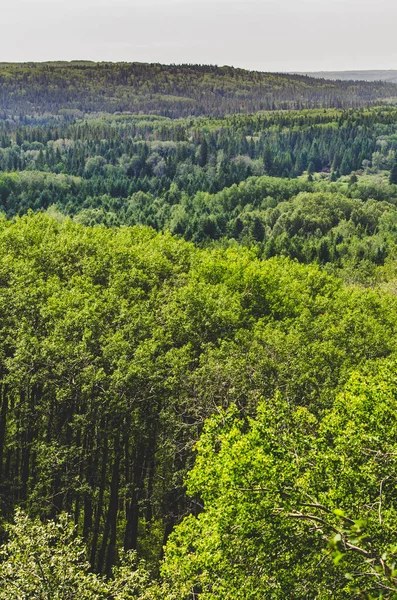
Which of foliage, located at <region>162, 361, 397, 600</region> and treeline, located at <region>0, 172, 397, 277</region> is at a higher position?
foliage, located at <region>162, 361, 397, 600</region>

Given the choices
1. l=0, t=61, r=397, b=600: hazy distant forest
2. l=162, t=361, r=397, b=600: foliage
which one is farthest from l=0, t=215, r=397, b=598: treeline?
l=162, t=361, r=397, b=600: foliage

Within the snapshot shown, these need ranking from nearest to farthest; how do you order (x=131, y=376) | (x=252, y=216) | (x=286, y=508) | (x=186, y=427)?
(x=286, y=508)
(x=131, y=376)
(x=186, y=427)
(x=252, y=216)

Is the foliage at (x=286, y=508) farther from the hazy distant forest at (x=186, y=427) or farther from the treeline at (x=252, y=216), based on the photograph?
the treeline at (x=252, y=216)

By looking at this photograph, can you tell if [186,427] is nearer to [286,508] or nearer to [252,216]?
[286,508]

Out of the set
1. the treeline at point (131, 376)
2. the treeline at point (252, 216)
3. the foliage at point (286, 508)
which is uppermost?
the foliage at point (286, 508)

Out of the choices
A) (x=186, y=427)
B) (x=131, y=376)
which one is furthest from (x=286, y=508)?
(x=186, y=427)

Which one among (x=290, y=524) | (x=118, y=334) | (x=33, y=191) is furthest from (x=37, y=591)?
(x=33, y=191)

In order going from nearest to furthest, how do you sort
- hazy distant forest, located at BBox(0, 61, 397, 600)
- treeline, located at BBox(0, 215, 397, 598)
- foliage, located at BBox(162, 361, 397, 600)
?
foliage, located at BBox(162, 361, 397, 600) → hazy distant forest, located at BBox(0, 61, 397, 600) → treeline, located at BBox(0, 215, 397, 598)

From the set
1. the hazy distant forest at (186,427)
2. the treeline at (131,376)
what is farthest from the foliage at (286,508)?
the treeline at (131,376)

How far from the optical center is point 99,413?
1396 inches

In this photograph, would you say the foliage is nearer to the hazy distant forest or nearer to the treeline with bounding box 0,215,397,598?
the hazy distant forest

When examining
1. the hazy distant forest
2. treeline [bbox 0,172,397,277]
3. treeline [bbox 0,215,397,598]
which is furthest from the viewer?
treeline [bbox 0,172,397,277]

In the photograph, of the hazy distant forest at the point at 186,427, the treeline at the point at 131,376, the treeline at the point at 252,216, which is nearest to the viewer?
the hazy distant forest at the point at 186,427

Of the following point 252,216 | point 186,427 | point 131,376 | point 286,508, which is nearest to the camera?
point 286,508
